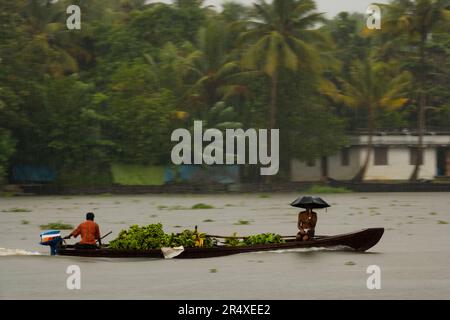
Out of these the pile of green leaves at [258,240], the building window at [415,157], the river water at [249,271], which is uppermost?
the building window at [415,157]

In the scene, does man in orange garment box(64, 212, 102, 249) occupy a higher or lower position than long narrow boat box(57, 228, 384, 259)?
higher

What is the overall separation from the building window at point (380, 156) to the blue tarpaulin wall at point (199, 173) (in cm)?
828

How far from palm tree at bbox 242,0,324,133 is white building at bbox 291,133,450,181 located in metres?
5.20

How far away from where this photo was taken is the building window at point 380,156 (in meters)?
55.6

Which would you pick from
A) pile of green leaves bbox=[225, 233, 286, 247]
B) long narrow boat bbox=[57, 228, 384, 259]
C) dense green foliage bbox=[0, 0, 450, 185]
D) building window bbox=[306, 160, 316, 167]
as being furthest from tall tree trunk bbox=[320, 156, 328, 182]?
pile of green leaves bbox=[225, 233, 286, 247]

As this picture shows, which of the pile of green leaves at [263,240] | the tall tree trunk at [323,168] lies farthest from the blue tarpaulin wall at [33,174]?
the pile of green leaves at [263,240]

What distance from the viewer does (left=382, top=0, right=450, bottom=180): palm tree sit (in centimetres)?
5341

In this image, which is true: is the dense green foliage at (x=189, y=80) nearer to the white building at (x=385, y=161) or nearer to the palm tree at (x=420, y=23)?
the palm tree at (x=420, y=23)

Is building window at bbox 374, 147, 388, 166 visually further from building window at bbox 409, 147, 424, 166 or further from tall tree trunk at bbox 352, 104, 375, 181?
building window at bbox 409, 147, 424, 166

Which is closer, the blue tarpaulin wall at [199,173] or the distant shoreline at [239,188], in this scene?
the distant shoreline at [239,188]

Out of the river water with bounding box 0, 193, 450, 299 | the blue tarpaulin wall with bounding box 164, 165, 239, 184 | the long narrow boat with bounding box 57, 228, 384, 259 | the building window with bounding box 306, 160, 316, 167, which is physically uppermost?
the building window with bounding box 306, 160, 316, 167

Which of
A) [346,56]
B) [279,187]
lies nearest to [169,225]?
[279,187]
